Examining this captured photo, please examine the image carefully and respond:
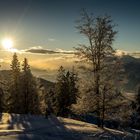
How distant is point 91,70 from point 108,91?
108 inches

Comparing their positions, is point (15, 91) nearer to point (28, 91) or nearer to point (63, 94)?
point (28, 91)

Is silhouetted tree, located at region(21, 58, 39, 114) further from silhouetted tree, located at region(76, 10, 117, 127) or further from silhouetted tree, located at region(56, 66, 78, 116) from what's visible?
silhouetted tree, located at region(76, 10, 117, 127)

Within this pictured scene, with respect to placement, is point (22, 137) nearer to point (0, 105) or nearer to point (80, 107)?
point (80, 107)

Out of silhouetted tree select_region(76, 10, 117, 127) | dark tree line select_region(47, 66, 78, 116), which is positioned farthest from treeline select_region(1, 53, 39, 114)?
silhouetted tree select_region(76, 10, 117, 127)

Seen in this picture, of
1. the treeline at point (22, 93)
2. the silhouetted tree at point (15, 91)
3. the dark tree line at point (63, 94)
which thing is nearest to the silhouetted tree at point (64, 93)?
the dark tree line at point (63, 94)

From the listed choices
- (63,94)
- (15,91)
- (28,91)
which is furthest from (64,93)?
(15,91)

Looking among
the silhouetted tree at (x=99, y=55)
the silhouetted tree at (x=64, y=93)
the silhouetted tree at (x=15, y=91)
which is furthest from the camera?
the silhouetted tree at (x=64, y=93)

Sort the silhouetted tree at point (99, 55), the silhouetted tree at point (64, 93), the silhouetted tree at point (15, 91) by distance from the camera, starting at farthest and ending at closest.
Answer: the silhouetted tree at point (64, 93) < the silhouetted tree at point (15, 91) < the silhouetted tree at point (99, 55)

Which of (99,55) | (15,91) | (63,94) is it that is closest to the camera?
(99,55)

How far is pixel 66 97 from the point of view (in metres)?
68.3

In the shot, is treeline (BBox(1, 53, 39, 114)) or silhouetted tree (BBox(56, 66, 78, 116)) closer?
treeline (BBox(1, 53, 39, 114))

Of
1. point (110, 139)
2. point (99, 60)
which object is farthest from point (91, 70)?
point (110, 139)

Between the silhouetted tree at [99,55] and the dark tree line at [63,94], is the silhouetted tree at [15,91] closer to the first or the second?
the dark tree line at [63,94]

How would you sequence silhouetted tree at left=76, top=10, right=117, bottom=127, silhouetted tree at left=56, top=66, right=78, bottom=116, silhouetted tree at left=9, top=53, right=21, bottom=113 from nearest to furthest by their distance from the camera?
silhouetted tree at left=76, top=10, right=117, bottom=127 → silhouetted tree at left=9, top=53, right=21, bottom=113 → silhouetted tree at left=56, top=66, right=78, bottom=116
